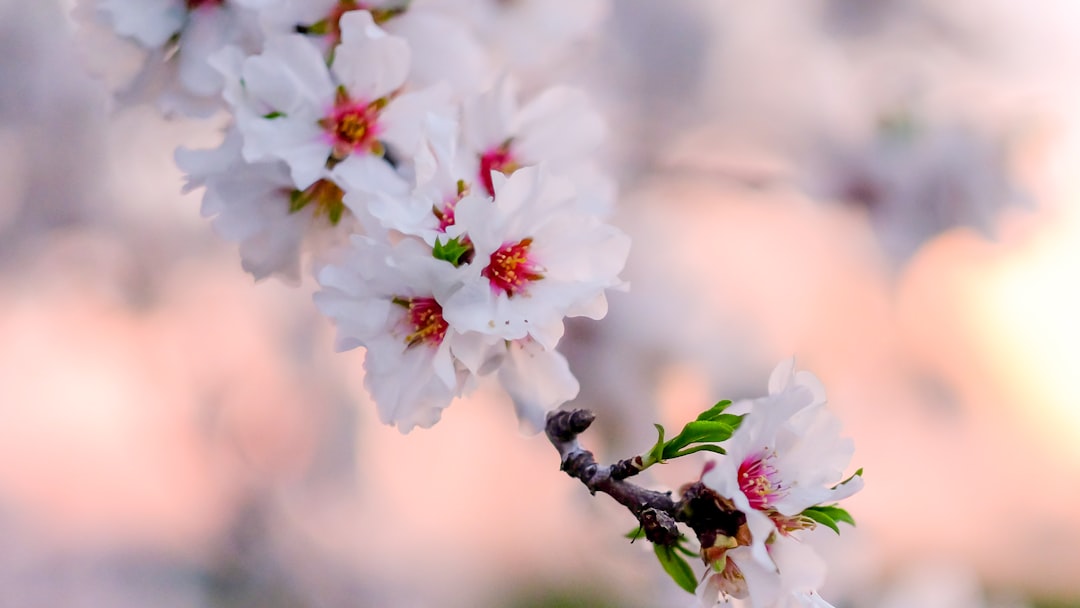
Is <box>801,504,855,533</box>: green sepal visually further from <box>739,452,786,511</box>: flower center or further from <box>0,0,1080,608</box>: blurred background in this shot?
<box>0,0,1080,608</box>: blurred background

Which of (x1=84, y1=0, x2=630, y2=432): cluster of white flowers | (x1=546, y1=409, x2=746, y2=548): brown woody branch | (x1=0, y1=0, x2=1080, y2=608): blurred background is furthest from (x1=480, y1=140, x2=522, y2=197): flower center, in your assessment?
(x1=0, y1=0, x2=1080, y2=608): blurred background

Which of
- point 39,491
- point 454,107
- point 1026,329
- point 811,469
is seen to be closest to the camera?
point 811,469

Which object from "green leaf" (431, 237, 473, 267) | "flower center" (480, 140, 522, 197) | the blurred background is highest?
"flower center" (480, 140, 522, 197)

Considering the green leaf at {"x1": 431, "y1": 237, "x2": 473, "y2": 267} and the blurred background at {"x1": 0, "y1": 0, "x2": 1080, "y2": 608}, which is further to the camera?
the blurred background at {"x1": 0, "y1": 0, "x2": 1080, "y2": 608}

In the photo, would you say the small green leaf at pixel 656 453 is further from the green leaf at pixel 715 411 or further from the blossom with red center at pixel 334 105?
the blossom with red center at pixel 334 105

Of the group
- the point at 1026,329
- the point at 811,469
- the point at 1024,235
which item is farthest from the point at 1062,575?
the point at 811,469

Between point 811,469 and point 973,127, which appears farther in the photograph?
point 973,127

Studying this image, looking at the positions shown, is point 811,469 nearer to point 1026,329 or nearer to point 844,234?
point 844,234
